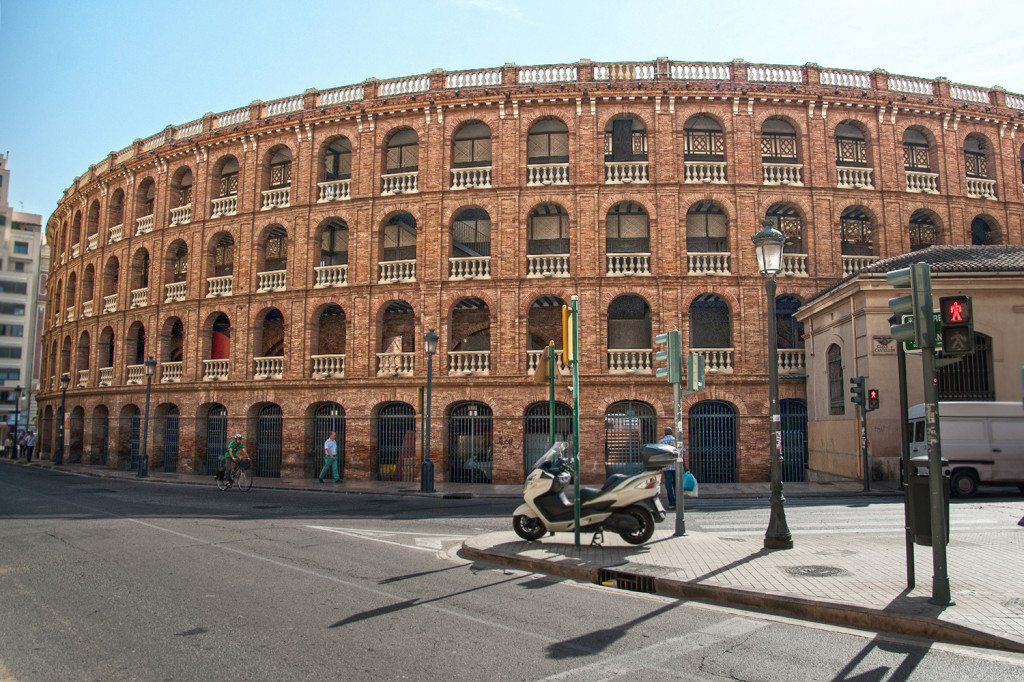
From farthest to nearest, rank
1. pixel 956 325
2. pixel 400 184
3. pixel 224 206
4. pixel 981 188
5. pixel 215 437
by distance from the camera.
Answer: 1. pixel 224 206
2. pixel 215 437
3. pixel 400 184
4. pixel 981 188
5. pixel 956 325

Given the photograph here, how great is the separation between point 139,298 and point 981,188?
3463cm

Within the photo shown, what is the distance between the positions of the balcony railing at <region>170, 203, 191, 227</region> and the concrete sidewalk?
24.5 m

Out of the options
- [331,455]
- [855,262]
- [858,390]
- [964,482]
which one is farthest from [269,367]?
[964,482]

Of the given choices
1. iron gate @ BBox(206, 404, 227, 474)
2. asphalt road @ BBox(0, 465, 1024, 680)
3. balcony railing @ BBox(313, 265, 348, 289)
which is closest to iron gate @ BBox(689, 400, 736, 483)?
balcony railing @ BBox(313, 265, 348, 289)

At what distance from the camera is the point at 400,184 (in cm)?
2681

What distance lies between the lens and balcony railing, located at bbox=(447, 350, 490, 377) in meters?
25.2

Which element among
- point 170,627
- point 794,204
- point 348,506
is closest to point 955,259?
point 794,204

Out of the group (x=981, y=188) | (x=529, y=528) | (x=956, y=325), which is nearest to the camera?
(x=956, y=325)

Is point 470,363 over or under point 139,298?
under

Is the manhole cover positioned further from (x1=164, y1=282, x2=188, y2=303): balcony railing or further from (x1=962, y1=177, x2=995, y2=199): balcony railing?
(x1=164, y1=282, x2=188, y2=303): balcony railing

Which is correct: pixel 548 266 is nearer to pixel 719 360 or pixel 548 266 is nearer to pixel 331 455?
pixel 719 360

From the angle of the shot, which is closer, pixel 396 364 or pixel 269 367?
pixel 396 364

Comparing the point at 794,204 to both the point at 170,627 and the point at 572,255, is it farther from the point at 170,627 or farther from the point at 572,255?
the point at 170,627

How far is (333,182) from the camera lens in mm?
27406
